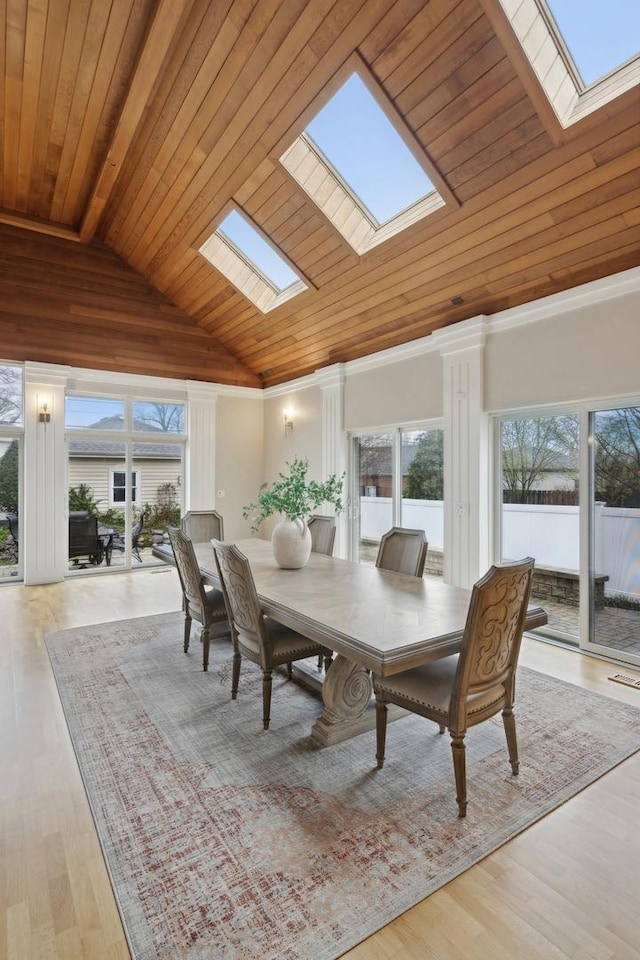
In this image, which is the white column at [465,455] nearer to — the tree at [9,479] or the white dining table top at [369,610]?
the white dining table top at [369,610]

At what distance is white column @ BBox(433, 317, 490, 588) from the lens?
14.6 ft

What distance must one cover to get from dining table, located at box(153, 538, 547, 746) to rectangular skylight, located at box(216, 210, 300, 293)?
344 centimetres

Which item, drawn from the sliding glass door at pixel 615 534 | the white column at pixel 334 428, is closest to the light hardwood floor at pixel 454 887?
the sliding glass door at pixel 615 534

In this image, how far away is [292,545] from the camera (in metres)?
3.42

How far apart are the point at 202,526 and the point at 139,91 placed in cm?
369

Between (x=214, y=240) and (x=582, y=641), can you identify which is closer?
(x=582, y=641)

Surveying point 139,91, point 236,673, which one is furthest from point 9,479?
point 236,673

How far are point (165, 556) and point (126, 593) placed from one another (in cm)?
95

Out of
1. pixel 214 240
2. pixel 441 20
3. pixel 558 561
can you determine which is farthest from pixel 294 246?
pixel 558 561

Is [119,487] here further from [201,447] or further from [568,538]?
[568,538]

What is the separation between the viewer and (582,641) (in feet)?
12.4

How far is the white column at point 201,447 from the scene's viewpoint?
7320mm

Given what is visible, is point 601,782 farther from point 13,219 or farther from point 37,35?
point 13,219

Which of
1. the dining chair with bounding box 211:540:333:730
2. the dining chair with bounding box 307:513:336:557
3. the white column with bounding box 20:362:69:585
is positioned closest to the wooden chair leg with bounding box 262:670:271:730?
the dining chair with bounding box 211:540:333:730
